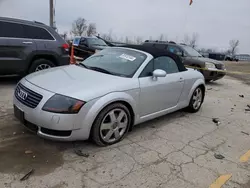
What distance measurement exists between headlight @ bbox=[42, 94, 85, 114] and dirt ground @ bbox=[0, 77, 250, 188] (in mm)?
645

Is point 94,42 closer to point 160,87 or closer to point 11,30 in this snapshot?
point 11,30

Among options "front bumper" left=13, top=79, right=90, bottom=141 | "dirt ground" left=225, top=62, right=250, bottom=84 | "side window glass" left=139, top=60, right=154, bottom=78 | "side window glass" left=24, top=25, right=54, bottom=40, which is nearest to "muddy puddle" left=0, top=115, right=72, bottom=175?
"front bumper" left=13, top=79, right=90, bottom=141

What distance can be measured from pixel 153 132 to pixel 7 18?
508 cm

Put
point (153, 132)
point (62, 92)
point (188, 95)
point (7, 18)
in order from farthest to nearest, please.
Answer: point (7, 18) → point (188, 95) → point (153, 132) → point (62, 92)

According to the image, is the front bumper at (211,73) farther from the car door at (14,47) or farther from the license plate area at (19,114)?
the license plate area at (19,114)

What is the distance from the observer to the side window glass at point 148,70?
430cm

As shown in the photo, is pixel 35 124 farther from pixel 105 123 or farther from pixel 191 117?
pixel 191 117

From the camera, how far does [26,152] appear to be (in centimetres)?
343

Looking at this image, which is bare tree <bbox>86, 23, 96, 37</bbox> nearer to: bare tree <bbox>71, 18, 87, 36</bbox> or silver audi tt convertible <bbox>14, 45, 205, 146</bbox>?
bare tree <bbox>71, 18, 87, 36</bbox>

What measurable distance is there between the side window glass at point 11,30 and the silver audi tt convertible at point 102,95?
3.07 meters

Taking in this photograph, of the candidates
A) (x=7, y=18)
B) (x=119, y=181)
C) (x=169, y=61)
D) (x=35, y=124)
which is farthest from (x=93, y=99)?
(x=7, y=18)

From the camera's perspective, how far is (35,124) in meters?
3.41

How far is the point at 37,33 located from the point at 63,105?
4.65m

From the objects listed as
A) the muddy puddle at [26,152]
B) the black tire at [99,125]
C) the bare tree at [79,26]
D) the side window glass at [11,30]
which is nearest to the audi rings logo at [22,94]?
the muddy puddle at [26,152]
